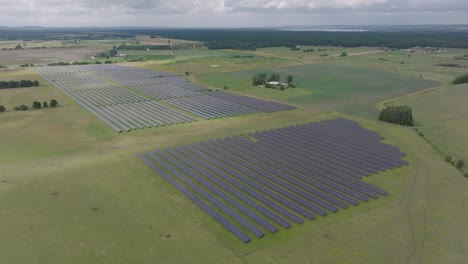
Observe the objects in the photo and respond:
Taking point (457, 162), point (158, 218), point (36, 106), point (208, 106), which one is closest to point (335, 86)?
point (208, 106)

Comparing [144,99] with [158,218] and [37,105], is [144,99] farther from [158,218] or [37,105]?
[158,218]

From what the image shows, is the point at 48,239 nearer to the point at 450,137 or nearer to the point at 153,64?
the point at 450,137

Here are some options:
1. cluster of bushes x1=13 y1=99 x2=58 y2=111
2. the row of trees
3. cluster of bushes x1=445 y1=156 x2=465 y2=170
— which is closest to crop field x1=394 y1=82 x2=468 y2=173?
cluster of bushes x1=445 y1=156 x2=465 y2=170

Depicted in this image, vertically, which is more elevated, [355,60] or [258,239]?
[355,60]

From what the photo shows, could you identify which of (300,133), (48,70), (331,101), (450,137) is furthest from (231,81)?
(48,70)

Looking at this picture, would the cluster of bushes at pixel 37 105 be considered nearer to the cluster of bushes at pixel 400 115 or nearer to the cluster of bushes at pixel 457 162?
the cluster of bushes at pixel 400 115

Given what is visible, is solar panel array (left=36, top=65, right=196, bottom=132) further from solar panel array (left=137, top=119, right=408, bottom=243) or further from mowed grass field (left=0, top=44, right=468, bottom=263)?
solar panel array (left=137, top=119, right=408, bottom=243)
